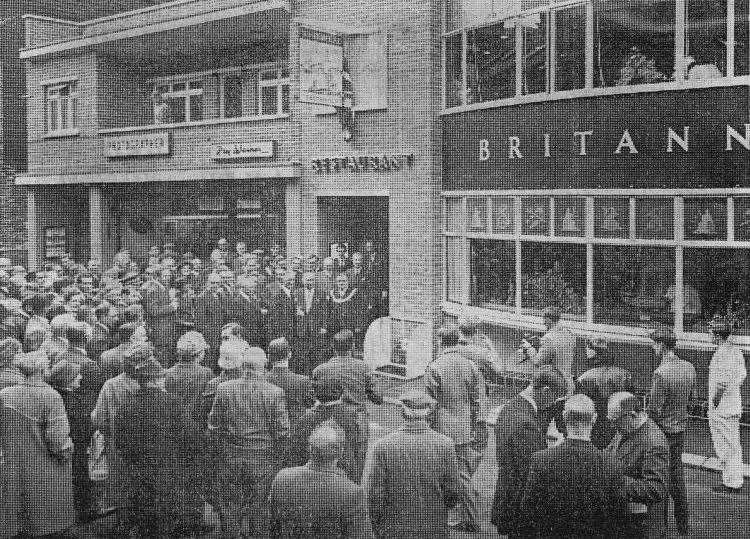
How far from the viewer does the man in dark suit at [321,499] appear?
4.45m

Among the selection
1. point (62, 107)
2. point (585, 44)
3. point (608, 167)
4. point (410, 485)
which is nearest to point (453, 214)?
point (608, 167)

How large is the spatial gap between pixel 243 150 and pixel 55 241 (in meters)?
7.00

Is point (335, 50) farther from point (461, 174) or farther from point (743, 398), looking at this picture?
point (743, 398)

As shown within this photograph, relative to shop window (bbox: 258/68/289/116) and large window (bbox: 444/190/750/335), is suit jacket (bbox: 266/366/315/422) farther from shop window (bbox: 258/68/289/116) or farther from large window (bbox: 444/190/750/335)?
shop window (bbox: 258/68/289/116)

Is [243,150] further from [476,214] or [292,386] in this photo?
[292,386]

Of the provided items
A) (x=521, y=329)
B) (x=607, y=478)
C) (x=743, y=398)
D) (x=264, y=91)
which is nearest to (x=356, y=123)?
(x=264, y=91)

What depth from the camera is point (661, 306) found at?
31.7 feet

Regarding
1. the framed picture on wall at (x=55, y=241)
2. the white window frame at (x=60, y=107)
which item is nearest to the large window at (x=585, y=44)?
the white window frame at (x=60, y=107)

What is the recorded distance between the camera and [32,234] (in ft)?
61.1

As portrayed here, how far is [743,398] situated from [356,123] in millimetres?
7164

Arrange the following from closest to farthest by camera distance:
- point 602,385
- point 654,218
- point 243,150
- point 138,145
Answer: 1. point 602,385
2. point 654,218
3. point 243,150
4. point 138,145

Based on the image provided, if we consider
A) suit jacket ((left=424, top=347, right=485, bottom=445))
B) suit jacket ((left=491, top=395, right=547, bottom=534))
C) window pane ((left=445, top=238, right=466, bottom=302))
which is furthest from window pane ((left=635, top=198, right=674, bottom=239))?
suit jacket ((left=491, top=395, right=547, bottom=534))

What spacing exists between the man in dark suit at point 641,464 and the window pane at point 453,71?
7.84 metres

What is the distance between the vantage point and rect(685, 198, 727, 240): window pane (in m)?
9.10
